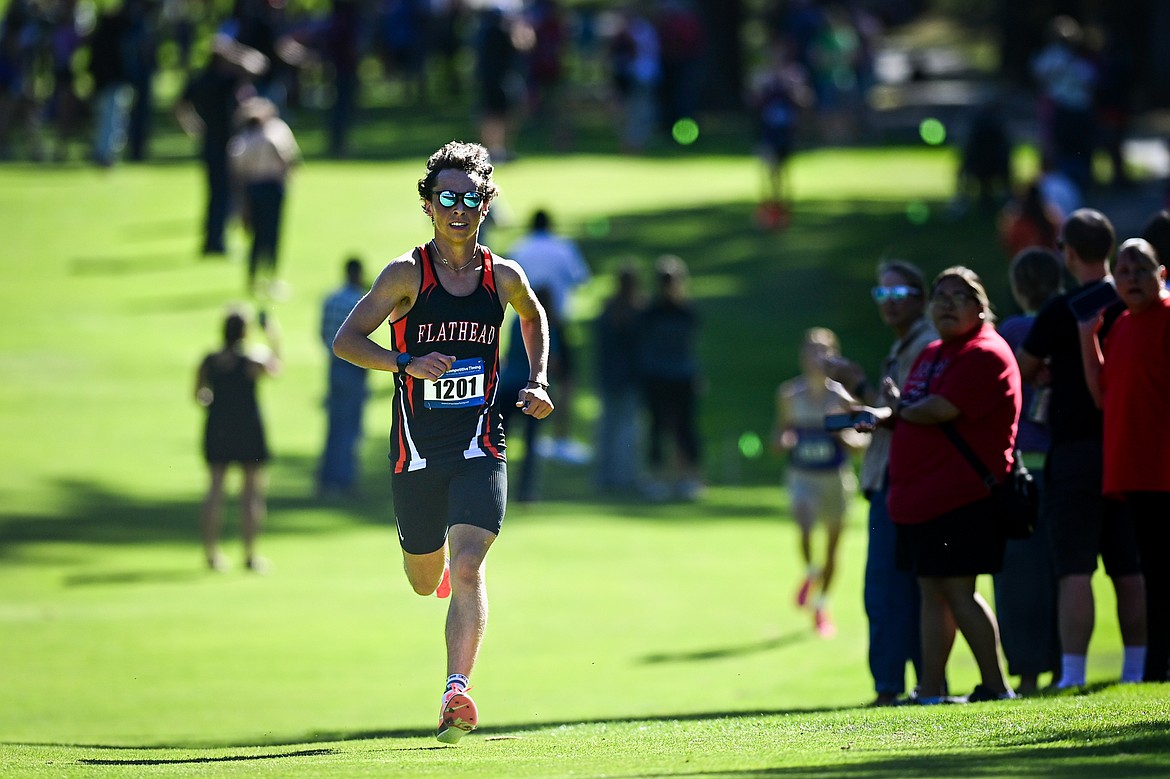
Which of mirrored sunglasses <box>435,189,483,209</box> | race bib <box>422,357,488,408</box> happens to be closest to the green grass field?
race bib <box>422,357,488,408</box>

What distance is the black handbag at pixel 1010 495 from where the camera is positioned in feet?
29.6

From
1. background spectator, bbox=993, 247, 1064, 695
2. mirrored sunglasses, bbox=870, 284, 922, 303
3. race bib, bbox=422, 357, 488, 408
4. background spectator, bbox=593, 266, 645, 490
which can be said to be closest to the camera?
race bib, bbox=422, 357, 488, 408

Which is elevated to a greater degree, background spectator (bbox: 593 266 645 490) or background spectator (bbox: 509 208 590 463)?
background spectator (bbox: 509 208 590 463)

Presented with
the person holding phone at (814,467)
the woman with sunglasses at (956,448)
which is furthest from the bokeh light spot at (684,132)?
the woman with sunglasses at (956,448)

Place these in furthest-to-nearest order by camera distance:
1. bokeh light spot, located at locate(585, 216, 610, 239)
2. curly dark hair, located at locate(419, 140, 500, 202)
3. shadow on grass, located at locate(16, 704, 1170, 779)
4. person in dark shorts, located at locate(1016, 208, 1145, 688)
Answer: bokeh light spot, located at locate(585, 216, 610, 239), person in dark shorts, located at locate(1016, 208, 1145, 688), curly dark hair, located at locate(419, 140, 500, 202), shadow on grass, located at locate(16, 704, 1170, 779)

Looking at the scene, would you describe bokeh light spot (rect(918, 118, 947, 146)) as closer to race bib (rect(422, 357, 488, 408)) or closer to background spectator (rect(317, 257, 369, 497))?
background spectator (rect(317, 257, 369, 497))

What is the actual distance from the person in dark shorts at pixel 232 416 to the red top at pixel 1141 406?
771 cm

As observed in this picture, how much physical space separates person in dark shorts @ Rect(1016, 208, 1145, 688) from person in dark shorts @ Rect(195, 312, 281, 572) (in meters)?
7.28

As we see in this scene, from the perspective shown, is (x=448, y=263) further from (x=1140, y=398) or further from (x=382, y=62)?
(x=382, y=62)

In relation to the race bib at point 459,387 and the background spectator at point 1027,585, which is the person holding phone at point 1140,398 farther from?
the race bib at point 459,387

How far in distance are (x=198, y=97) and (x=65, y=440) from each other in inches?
246

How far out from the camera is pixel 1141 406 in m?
9.32

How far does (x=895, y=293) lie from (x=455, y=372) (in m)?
2.52

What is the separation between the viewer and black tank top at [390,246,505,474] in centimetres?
826
